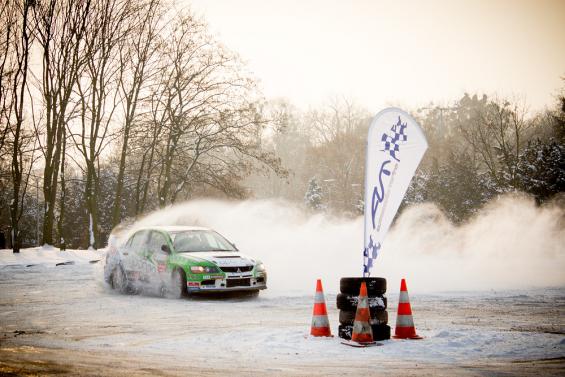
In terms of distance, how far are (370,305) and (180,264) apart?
655 centimetres

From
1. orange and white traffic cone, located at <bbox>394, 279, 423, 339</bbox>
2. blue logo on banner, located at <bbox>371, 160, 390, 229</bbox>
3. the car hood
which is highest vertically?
blue logo on banner, located at <bbox>371, 160, 390, 229</bbox>

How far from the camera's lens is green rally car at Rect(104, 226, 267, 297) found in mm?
12859

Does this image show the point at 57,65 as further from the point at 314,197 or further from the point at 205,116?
the point at 314,197

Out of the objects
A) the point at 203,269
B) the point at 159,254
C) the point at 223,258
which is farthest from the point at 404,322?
Result: the point at 159,254

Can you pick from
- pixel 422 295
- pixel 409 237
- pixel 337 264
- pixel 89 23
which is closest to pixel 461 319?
pixel 422 295

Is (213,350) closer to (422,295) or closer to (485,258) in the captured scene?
(422,295)

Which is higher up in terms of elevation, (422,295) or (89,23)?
(89,23)

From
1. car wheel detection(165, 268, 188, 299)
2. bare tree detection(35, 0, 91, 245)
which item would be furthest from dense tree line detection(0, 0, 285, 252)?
car wheel detection(165, 268, 188, 299)

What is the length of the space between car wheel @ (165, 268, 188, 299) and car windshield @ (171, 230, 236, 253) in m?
0.70

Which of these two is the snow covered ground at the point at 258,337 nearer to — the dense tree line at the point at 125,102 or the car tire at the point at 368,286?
the car tire at the point at 368,286

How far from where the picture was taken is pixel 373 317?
745cm

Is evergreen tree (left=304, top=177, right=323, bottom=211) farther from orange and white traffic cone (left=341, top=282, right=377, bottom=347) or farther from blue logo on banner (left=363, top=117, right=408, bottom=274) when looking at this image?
orange and white traffic cone (left=341, top=282, right=377, bottom=347)

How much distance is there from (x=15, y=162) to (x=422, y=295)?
2426cm

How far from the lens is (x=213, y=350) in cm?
701
